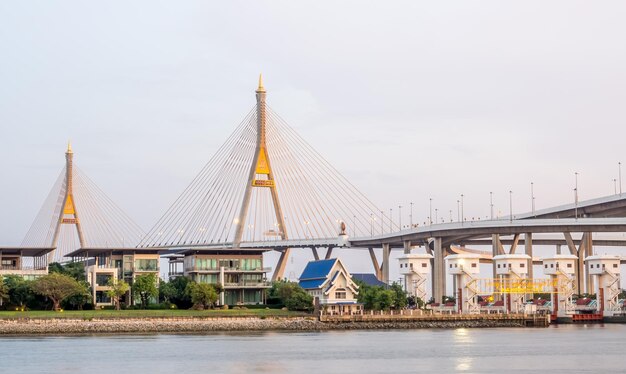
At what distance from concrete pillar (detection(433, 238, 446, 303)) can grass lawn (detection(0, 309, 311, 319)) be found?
44468mm

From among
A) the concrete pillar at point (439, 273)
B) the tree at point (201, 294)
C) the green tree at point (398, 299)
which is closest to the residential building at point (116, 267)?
the tree at point (201, 294)

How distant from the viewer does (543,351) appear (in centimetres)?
7288

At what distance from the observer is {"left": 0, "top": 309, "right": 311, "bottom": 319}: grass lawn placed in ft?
309

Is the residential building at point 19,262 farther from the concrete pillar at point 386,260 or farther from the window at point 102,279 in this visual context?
the concrete pillar at point 386,260

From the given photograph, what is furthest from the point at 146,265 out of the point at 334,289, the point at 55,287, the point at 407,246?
the point at 407,246

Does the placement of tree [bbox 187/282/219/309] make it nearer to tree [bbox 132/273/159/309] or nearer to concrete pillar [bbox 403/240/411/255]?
tree [bbox 132/273/159/309]

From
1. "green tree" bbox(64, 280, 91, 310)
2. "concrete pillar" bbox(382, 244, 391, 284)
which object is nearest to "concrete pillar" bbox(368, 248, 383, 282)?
"concrete pillar" bbox(382, 244, 391, 284)

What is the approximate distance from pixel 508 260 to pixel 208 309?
117ft

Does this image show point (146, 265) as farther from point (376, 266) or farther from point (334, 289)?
point (376, 266)

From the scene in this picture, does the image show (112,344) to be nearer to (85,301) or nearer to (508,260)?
(85,301)

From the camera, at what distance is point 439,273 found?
147375 millimetres

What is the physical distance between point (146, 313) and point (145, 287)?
6835 mm

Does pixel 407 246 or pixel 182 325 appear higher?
pixel 407 246

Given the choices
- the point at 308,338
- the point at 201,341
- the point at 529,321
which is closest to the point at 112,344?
the point at 201,341
